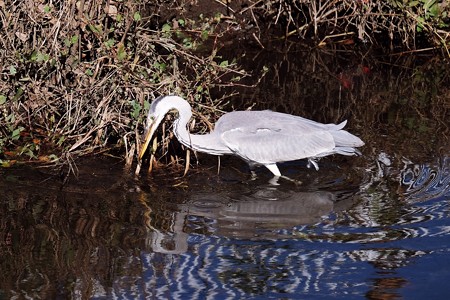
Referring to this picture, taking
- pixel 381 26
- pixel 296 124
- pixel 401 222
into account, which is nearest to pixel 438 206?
pixel 401 222

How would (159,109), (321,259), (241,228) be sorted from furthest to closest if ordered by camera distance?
(159,109) < (241,228) < (321,259)

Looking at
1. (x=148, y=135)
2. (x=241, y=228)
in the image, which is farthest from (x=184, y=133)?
(x=241, y=228)

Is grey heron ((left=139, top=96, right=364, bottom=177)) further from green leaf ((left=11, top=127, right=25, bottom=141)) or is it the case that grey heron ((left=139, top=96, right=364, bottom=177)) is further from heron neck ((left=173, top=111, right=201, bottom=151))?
green leaf ((left=11, top=127, right=25, bottom=141))

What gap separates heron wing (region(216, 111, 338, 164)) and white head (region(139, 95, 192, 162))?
456mm

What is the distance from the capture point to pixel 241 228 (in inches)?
252

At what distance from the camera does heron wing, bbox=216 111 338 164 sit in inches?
292

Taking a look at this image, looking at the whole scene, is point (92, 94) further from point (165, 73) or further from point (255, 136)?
point (255, 136)

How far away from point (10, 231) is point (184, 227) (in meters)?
1.18

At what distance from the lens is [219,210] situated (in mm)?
6766

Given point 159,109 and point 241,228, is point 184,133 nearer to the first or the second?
point 159,109

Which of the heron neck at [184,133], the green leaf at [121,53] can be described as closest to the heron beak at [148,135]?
the heron neck at [184,133]

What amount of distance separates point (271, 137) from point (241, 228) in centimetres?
131

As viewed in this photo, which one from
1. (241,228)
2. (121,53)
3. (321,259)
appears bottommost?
(321,259)

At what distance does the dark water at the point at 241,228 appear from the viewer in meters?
5.46
